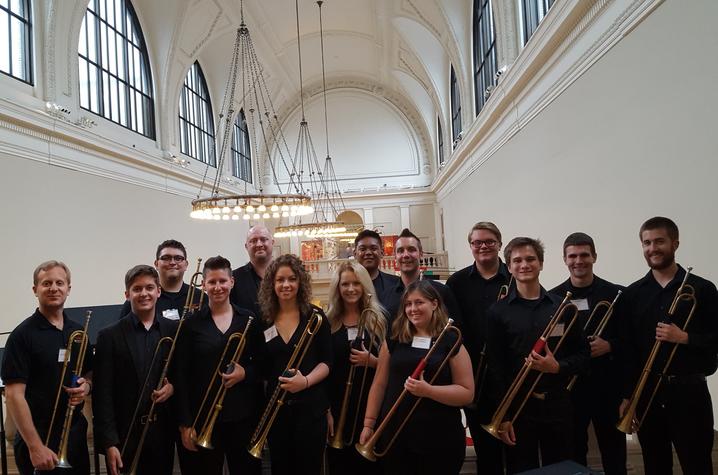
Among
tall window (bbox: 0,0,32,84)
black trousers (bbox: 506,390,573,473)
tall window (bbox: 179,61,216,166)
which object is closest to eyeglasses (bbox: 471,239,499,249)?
black trousers (bbox: 506,390,573,473)

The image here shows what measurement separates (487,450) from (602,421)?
786mm

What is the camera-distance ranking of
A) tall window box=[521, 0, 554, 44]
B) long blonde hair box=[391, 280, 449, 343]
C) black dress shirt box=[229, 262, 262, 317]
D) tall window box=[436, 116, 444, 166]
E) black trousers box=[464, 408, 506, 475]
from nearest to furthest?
long blonde hair box=[391, 280, 449, 343] < black trousers box=[464, 408, 506, 475] < black dress shirt box=[229, 262, 262, 317] < tall window box=[521, 0, 554, 44] < tall window box=[436, 116, 444, 166]

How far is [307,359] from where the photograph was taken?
8.94 ft

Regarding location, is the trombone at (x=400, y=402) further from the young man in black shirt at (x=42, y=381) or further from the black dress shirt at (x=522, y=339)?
the young man in black shirt at (x=42, y=381)

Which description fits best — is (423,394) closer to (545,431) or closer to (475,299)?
(545,431)

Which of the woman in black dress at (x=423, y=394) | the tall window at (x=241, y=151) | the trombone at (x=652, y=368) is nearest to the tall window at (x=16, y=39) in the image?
the woman in black dress at (x=423, y=394)

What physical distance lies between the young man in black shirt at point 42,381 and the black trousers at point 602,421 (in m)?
3.13

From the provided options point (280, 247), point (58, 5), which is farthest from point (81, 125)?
point (280, 247)

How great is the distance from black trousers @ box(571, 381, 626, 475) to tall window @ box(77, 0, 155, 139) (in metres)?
11.4

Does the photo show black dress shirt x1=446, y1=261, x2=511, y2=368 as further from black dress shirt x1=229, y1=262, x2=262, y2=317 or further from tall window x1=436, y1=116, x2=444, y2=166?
tall window x1=436, y1=116, x2=444, y2=166

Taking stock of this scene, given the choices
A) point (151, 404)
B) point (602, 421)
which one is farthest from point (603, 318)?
point (151, 404)

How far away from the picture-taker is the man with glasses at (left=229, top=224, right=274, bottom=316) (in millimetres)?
3818

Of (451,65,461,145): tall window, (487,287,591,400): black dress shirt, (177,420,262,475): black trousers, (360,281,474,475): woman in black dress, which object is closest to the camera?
(360,281,474,475): woman in black dress

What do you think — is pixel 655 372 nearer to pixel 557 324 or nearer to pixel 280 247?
pixel 557 324
